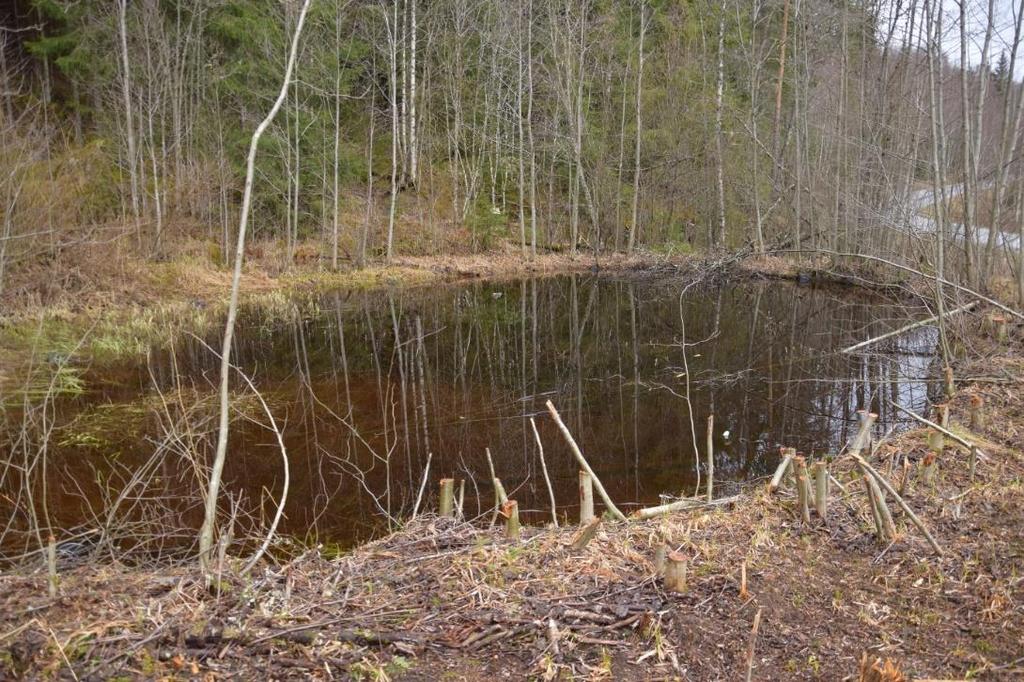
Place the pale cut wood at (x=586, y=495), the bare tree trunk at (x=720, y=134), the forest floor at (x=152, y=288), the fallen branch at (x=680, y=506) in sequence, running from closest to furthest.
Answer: the pale cut wood at (x=586, y=495) < the fallen branch at (x=680, y=506) < the forest floor at (x=152, y=288) < the bare tree trunk at (x=720, y=134)

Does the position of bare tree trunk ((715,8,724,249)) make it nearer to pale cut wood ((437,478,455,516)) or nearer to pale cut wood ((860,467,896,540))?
pale cut wood ((860,467,896,540))

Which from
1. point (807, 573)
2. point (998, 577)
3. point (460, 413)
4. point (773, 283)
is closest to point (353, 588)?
point (807, 573)

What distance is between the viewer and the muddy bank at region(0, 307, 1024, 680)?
9.95ft

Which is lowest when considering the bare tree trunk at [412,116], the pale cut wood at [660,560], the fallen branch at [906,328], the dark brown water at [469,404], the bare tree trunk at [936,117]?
the dark brown water at [469,404]

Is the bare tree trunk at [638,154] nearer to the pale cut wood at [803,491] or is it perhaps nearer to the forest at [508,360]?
the forest at [508,360]

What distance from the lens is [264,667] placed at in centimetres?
295

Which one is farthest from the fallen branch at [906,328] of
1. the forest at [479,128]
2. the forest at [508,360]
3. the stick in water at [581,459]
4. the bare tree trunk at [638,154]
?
the bare tree trunk at [638,154]

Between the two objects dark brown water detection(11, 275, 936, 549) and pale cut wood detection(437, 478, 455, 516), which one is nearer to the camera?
pale cut wood detection(437, 478, 455, 516)

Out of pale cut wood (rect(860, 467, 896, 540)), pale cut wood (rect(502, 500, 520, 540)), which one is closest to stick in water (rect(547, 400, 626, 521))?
pale cut wood (rect(502, 500, 520, 540))

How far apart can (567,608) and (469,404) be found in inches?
220

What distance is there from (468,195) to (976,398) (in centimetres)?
2108

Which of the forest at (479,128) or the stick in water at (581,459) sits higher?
the forest at (479,128)

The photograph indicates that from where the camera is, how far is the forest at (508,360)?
131 inches

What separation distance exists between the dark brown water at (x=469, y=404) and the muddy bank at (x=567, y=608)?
746 millimetres
